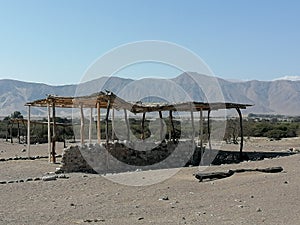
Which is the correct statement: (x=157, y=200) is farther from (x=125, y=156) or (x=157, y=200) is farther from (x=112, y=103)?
(x=112, y=103)

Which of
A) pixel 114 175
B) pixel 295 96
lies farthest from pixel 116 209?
pixel 295 96

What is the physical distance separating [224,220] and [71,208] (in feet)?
11.8

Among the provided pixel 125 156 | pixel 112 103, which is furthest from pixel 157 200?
pixel 112 103

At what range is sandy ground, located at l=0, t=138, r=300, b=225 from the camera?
959cm

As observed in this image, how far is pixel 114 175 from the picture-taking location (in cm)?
1728

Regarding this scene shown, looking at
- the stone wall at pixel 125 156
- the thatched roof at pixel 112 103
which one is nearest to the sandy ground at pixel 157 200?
the stone wall at pixel 125 156

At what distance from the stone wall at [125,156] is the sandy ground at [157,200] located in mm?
2309

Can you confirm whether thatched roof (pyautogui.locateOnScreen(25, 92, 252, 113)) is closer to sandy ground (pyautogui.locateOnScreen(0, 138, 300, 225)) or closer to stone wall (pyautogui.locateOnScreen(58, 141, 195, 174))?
stone wall (pyautogui.locateOnScreen(58, 141, 195, 174))

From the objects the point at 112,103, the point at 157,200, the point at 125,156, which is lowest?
the point at 157,200

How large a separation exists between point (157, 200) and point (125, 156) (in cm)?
948

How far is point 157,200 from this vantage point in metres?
11.8

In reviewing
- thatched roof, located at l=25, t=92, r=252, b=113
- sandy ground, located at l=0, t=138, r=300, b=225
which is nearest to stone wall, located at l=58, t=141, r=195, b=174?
thatched roof, located at l=25, t=92, r=252, b=113

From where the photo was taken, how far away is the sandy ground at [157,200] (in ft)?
31.5

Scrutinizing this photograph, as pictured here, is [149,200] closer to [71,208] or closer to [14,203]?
[71,208]
